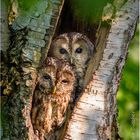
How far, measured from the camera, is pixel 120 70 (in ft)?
12.6

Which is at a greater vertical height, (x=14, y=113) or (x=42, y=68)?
(x=42, y=68)

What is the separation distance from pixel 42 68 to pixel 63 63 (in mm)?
232

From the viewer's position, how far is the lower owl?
13.1 feet

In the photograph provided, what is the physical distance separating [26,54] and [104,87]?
1.51 feet

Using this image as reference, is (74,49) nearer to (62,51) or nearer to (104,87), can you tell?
(62,51)

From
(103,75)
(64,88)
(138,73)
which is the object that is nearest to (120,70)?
(103,75)

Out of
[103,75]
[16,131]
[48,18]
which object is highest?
[48,18]

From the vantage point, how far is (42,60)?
3.74 metres

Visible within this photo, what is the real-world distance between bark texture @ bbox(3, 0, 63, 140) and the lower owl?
205mm

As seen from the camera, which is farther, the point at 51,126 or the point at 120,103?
the point at 120,103

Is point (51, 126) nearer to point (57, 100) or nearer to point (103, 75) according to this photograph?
point (57, 100)

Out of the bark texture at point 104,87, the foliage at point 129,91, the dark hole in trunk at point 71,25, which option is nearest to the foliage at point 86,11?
the dark hole in trunk at point 71,25

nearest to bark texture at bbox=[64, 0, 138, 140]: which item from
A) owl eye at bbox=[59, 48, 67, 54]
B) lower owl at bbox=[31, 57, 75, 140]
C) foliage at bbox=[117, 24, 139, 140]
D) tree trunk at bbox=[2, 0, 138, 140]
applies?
tree trunk at bbox=[2, 0, 138, 140]

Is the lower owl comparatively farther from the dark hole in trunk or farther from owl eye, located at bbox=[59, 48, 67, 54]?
the dark hole in trunk
